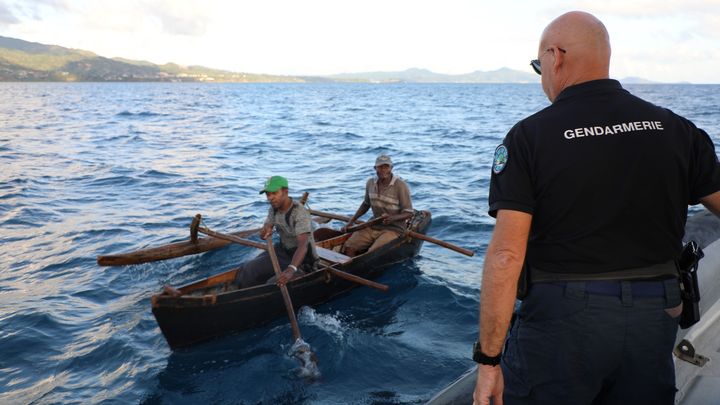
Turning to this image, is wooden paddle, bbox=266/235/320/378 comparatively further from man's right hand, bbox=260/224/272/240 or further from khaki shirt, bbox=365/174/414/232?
khaki shirt, bbox=365/174/414/232

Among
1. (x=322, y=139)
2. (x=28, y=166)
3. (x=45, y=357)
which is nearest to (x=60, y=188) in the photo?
(x=28, y=166)

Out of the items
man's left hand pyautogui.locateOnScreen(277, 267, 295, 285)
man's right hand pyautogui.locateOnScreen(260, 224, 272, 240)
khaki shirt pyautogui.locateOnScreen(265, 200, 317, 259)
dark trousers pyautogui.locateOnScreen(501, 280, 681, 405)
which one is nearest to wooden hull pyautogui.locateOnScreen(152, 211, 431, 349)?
man's left hand pyautogui.locateOnScreen(277, 267, 295, 285)

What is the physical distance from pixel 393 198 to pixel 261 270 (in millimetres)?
3144

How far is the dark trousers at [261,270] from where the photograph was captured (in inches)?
328

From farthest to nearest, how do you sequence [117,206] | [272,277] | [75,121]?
[75,121]
[117,206]
[272,277]

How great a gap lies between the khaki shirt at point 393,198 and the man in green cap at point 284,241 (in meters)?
2.26

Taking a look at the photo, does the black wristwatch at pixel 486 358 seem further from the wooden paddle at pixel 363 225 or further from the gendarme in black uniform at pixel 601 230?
the wooden paddle at pixel 363 225

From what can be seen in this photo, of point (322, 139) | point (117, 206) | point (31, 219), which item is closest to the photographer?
point (31, 219)

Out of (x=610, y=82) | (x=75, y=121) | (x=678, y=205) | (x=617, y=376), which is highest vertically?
(x=610, y=82)

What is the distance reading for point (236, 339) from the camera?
303 inches

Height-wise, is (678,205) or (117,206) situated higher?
(678,205)

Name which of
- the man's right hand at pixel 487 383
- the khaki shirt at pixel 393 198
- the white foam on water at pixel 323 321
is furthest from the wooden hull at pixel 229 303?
the man's right hand at pixel 487 383

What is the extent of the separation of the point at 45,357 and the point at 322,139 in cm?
2557

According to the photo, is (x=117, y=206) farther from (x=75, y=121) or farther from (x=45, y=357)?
(x=75, y=121)
